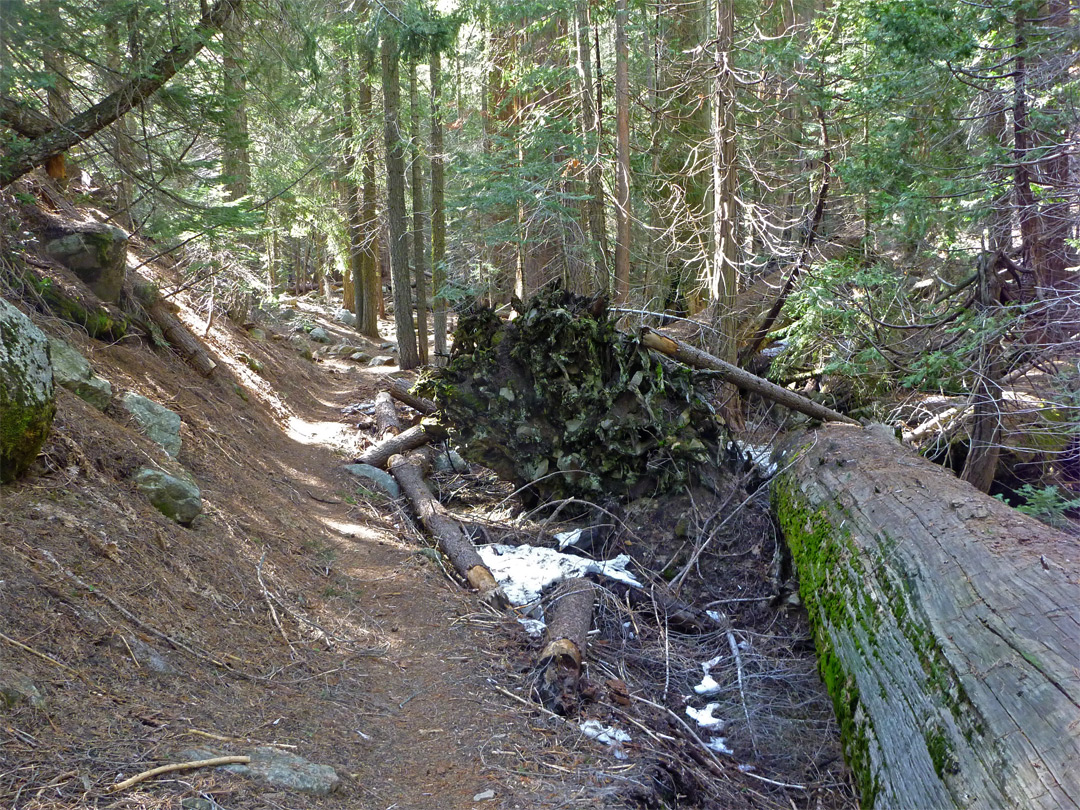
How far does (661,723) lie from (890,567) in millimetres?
1803

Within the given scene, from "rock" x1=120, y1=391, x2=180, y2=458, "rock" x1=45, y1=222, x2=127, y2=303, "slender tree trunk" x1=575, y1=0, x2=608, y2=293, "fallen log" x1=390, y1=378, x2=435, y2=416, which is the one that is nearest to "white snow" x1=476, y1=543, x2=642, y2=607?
"rock" x1=120, y1=391, x2=180, y2=458

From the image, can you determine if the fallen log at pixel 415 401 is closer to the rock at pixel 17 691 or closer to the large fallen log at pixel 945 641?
the large fallen log at pixel 945 641

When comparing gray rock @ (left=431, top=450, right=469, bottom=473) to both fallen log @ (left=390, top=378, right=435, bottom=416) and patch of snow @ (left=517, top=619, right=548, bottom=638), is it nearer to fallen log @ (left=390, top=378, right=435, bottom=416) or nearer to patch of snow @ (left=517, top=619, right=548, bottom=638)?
fallen log @ (left=390, top=378, right=435, bottom=416)

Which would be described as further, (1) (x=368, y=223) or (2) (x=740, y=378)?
(1) (x=368, y=223)

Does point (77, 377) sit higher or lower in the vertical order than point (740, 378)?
higher

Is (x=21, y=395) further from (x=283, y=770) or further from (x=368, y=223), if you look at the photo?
(x=368, y=223)

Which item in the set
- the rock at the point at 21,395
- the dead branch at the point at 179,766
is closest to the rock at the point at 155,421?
the rock at the point at 21,395

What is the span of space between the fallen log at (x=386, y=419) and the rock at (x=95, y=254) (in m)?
4.23

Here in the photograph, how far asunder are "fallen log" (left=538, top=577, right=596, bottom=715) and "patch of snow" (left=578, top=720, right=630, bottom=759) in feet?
0.57

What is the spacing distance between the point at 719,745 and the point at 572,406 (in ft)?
13.4

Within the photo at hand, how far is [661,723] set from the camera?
4.66 meters

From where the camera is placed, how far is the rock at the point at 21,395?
4.35 meters

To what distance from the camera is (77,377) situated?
634 centimetres

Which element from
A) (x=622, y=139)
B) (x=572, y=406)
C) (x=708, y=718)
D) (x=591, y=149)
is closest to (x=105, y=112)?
(x=572, y=406)
